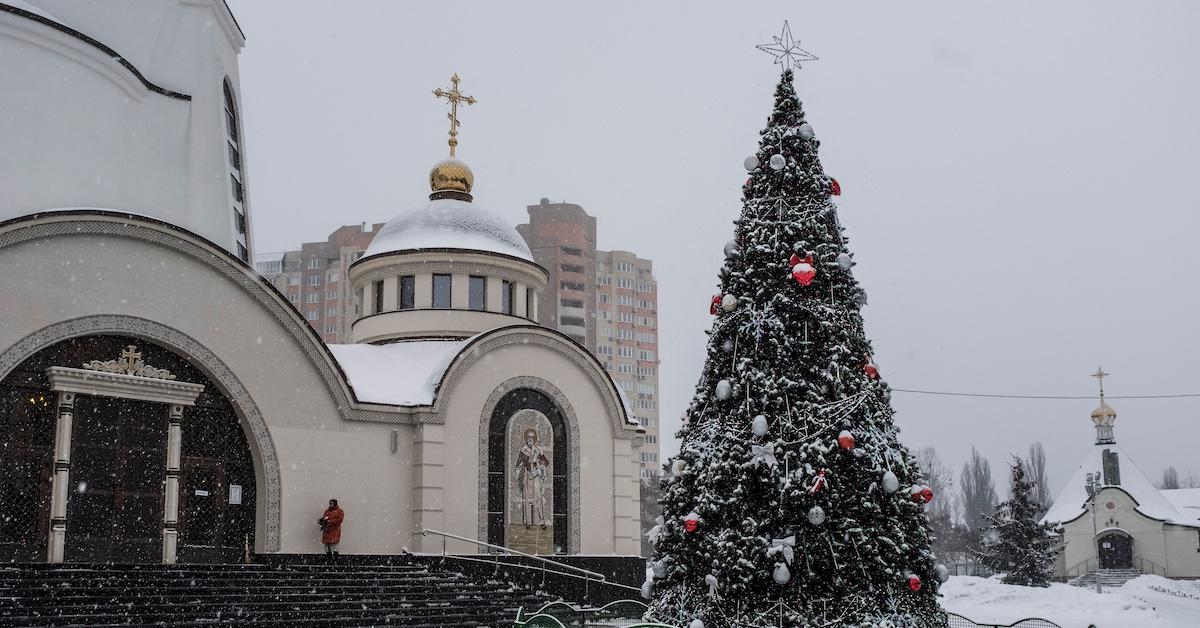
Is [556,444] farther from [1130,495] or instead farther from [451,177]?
[1130,495]

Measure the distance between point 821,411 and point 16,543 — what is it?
11.7 m

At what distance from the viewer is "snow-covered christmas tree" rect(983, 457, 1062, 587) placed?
37.6 m

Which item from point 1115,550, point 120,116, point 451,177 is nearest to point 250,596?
point 120,116

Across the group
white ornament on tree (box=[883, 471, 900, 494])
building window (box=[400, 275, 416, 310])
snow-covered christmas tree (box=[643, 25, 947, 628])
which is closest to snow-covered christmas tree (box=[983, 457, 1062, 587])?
building window (box=[400, 275, 416, 310])

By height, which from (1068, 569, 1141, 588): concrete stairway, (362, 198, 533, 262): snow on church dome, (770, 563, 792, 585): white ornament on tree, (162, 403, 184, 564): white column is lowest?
(1068, 569, 1141, 588): concrete stairway

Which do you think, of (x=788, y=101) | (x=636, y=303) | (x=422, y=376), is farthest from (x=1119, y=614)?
(x=636, y=303)

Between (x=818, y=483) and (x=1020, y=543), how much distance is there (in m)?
30.0

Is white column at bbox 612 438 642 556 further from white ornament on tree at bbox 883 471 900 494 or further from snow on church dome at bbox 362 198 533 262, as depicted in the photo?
white ornament on tree at bbox 883 471 900 494

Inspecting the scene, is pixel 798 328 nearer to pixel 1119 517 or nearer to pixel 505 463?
pixel 505 463

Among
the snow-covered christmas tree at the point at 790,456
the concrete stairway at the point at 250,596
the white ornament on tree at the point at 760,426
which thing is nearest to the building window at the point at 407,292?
the concrete stairway at the point at 250,596

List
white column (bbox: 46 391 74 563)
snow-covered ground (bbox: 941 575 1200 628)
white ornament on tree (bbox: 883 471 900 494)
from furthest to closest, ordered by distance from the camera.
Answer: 1. snow-covered ground (bbox: 941 575 1200 628)
2. white column (bbox: 46 391 74 563)
3. white ornament on tree (bbox: 883 471 900 494)

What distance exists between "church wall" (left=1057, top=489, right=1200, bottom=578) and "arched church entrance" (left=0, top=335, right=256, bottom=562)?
4099 cm

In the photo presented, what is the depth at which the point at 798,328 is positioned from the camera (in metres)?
12.6

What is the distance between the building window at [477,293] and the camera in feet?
78.9
